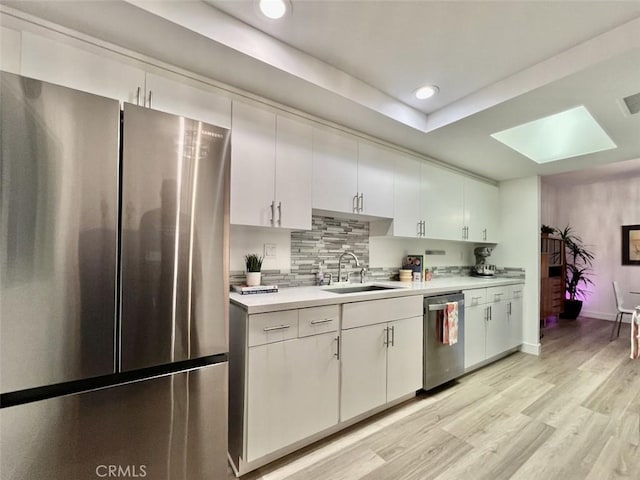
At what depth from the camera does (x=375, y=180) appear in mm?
2537

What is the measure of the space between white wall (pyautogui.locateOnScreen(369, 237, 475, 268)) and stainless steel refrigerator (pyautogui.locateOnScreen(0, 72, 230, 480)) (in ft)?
6.46

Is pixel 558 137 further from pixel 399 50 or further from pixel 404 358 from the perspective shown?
pixel 404 358

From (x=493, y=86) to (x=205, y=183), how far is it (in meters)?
2.03

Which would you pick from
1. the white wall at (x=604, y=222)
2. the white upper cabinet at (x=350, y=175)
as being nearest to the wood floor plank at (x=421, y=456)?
the white upper cabinet at (x=350, y=175)

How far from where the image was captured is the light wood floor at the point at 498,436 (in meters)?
1.59

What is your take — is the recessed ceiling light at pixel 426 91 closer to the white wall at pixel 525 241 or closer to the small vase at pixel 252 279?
the small vase at pixel 252 279

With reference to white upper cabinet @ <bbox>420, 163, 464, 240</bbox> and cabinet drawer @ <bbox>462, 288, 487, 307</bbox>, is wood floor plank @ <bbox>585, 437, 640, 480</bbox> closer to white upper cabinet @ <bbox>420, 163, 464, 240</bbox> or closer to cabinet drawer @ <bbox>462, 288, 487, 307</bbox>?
cabinet drawer @ <bbox>462, 288, 487, 307</bbox>

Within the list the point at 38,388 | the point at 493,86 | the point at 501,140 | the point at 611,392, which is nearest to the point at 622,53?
the point at 493,86

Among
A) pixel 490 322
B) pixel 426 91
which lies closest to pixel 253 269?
pixel 426 91

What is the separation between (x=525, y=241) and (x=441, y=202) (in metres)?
1.53

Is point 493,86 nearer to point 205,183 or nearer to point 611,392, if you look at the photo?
point 205,183

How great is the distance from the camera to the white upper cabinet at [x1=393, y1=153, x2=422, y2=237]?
2709mm

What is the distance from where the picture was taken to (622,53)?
142 cm

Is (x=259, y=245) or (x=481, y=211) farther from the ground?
(x=481, y=211)
